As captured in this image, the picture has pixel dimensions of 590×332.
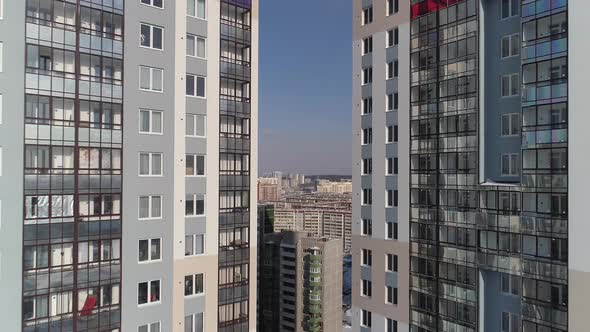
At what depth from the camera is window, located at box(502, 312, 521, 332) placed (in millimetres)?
21188

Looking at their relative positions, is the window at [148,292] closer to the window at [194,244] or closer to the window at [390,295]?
the window at [194,244]

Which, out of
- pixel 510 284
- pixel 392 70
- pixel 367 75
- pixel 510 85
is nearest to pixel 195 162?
pixel 367 75

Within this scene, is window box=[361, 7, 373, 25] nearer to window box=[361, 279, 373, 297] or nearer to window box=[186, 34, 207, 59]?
window box=[186, 34, 207, 59]

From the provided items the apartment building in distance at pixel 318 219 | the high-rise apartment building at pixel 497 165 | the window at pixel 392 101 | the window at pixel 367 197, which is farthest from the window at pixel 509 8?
the apartment building in distance at pixel 318 219

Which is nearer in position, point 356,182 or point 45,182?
point 45,182

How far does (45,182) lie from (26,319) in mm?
5444

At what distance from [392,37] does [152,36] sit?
13449 millimetres

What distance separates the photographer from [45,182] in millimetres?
18500

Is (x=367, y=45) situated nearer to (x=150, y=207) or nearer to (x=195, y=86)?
(x=195, y=86)

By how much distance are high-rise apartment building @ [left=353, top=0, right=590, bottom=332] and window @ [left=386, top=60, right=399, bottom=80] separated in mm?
1136

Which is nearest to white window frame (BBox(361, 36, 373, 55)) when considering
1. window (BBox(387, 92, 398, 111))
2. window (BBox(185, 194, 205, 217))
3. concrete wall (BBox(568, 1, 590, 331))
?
window (BBox(387, 92, 398, 111))

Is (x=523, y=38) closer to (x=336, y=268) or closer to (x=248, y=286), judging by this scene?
(x=248, y=286)

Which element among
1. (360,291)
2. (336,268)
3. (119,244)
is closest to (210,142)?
(119,244)

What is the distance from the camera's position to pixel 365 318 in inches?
1096
